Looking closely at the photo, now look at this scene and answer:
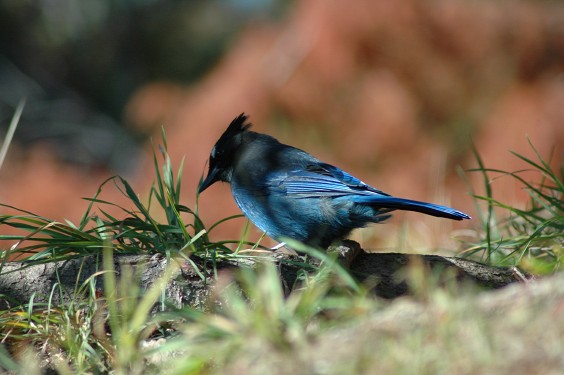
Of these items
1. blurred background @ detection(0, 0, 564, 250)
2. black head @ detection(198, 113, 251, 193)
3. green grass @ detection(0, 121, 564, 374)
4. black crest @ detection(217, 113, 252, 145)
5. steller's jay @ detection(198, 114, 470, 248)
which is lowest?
green grass @ detection(0, 121, 564, 374)

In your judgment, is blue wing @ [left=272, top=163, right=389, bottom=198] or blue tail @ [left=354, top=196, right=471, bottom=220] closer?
blue tail @ [left=354, top=196, right=471, bottom=220]

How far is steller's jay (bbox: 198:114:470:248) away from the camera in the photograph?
12.5 feet

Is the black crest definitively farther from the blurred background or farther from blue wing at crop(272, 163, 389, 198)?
the blurred background

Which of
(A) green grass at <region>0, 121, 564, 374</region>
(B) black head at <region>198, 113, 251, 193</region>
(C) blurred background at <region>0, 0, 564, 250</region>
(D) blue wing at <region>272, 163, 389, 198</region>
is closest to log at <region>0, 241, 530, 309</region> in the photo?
(A) green grass at <region>0, 121, 564, 374</region>

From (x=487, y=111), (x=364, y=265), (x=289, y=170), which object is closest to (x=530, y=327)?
(x=364, y=265)

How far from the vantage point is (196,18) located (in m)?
17.5

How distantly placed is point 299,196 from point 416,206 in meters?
0.67

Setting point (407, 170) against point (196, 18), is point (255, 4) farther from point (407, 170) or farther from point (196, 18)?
point (407, 170)

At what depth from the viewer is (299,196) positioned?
13.2 feet

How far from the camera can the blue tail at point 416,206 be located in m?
3.50

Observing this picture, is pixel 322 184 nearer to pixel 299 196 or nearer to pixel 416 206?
pixel 299 196

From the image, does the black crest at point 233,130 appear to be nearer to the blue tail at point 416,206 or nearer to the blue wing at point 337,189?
the blue wing at point 337,189

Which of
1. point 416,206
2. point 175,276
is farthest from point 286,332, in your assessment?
point 416,206

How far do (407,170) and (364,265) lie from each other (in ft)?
17.3
